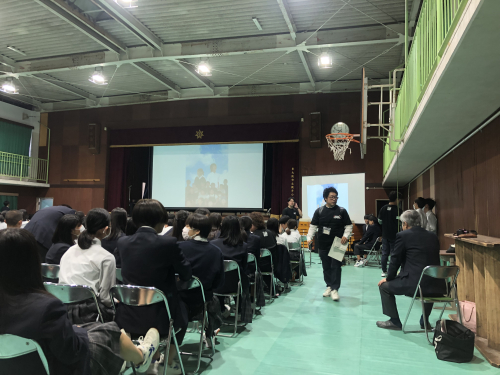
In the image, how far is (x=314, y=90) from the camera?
10.9m

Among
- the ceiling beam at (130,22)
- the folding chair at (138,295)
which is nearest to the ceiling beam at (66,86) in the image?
the ceiling beam at (130,22)

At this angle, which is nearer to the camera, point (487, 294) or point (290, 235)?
point (487, 294)

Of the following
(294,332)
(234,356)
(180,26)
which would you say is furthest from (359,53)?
(234,356)

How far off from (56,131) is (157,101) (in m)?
4.52

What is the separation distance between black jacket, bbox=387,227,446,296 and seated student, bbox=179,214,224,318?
1.81 metres

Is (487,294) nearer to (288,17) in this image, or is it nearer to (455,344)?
(455,344)

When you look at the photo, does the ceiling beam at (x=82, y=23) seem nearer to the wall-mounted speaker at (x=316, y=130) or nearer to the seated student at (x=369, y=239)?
the wall-mounted speaker at (x=316, y=130)

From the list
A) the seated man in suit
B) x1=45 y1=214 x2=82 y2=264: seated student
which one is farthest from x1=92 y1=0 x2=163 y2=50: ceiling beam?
the seated man in suit

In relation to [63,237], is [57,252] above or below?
below

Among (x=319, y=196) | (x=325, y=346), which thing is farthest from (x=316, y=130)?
(x=325, y=346)

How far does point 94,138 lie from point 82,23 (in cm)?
572

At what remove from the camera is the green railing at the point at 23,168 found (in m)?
12.6

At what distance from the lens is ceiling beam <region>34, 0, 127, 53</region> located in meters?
7.01

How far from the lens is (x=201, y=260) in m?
2.72
